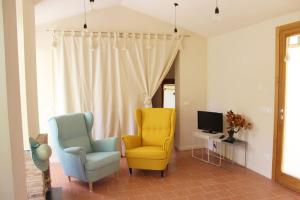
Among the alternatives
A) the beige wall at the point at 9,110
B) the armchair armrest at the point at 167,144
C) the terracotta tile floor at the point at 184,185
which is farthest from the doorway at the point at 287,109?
the beige wall at the point at 9,110

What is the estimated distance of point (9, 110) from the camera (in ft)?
3.43

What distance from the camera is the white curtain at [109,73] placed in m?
4.52

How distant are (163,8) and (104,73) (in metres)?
1.65

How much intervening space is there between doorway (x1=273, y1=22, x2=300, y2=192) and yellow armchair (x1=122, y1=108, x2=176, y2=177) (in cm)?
160

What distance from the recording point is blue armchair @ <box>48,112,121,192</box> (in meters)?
3.32

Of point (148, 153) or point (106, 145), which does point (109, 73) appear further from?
point (148, 153)

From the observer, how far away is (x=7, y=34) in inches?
41.3

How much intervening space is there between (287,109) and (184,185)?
1785 mm

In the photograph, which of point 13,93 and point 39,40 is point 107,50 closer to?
point 39,40

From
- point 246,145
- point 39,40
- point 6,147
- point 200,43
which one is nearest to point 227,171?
point 246,145

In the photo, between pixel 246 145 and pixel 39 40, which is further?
pixel 39 40

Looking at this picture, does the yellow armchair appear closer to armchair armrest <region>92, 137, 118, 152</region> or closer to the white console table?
armchair armrest <region>92, 137, 118, 152</region>

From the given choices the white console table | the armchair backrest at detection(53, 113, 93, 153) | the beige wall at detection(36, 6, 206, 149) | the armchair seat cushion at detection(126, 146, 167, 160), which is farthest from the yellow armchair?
the beige wall at detection(36, 6, 206, 149)

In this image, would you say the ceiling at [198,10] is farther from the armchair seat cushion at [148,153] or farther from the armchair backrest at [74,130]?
the armchair seat cushion at [148,153]
